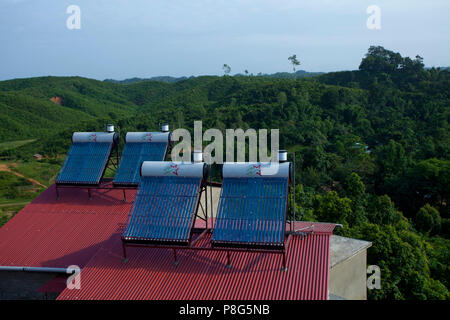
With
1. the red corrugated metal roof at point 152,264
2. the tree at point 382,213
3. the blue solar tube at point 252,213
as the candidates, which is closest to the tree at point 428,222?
the tree at point 382,213

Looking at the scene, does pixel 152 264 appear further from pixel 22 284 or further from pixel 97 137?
pixel 97 137

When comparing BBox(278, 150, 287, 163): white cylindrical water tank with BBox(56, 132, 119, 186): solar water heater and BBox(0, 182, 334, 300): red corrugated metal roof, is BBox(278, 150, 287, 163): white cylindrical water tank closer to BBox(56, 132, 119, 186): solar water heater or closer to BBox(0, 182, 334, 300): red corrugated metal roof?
BBox(0, 182, 334, 300): red corrugated metal roof

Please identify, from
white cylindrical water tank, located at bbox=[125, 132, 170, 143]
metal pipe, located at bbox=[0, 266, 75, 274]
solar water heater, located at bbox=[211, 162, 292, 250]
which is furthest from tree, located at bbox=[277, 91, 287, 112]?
metal pipe, located at bbox=[0, 266, 75, 274]

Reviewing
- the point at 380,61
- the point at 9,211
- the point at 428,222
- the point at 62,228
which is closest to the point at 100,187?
the point at 62,228

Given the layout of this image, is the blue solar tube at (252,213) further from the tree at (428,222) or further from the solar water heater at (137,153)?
the tree at (428,222)

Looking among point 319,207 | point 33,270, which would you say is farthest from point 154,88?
point 33,270

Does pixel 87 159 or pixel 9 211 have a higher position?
pixel 87 159
